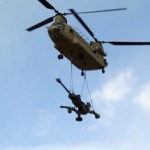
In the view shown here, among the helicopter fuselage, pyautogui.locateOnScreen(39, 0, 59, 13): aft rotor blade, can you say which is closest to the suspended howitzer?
the helicopter fuselage

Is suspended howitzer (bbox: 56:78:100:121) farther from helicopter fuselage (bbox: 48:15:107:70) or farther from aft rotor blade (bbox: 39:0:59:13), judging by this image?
aft rotor blade (bbox: 39:0:59:13)

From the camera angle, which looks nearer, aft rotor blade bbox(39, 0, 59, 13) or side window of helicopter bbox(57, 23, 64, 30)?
side window of helicopter bbox(57, 23, 64, 30)

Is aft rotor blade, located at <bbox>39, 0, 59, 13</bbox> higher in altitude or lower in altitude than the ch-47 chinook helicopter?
higher

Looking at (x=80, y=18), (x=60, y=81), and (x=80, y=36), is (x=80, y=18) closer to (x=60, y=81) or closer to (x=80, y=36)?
(x=80, y=36)

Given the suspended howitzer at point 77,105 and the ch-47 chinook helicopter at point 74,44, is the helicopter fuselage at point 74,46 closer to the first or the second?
the ch-47 chinook helicopter at point 74,44

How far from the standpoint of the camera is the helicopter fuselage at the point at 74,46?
130 feet

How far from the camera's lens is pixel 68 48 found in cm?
4069

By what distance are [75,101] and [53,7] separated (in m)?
8.68

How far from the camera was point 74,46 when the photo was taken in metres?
40.7

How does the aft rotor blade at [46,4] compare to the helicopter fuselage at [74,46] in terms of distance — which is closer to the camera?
the helicopter fuselage at [74,46]

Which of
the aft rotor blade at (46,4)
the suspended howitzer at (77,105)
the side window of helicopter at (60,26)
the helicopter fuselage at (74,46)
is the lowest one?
the suspended howitzer at (77,105)

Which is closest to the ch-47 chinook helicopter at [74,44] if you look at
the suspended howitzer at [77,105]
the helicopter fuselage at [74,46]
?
the helicopter fuselage at [74,46]

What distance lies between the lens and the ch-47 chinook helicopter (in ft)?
130

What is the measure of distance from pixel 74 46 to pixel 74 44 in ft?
0.73
